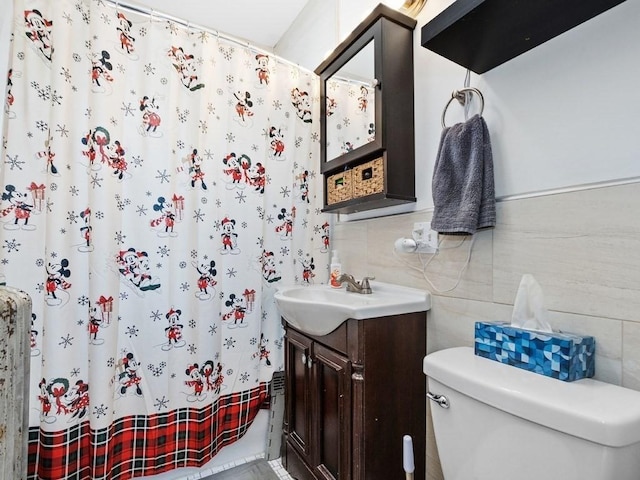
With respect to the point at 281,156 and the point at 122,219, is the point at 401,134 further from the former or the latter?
the point at 122,219

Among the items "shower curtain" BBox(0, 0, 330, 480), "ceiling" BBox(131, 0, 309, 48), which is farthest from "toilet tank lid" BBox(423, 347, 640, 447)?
"ceiling" BBox(131, 0, 309, 48)

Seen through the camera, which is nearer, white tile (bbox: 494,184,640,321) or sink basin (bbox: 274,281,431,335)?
white tile (bbox: 494,184,640,321)

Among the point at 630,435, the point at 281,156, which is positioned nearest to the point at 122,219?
the point at 281,156

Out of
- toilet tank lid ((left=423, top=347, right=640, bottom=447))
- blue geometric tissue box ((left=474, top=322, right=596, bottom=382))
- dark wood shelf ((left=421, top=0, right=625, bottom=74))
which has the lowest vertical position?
toilet tank lid ((left=423, top=347, right=640, bottom=447))

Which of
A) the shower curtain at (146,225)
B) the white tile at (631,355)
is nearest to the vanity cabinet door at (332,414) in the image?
the shower curtain at (146,225)

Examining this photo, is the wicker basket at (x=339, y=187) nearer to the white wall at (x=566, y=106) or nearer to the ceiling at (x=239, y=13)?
the white wall at (x=566, y=106)

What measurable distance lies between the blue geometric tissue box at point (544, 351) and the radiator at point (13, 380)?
1012 millimetres

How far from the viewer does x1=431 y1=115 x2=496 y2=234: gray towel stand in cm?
96

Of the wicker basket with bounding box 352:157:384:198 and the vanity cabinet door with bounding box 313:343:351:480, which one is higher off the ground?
the wicker basket with bounding box 352:157:384:198

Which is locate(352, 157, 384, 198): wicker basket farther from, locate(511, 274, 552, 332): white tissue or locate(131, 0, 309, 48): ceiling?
locate(131, 0, 309, 48): ceiling

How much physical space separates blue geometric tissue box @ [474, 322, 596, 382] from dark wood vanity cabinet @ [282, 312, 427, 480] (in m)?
0.34

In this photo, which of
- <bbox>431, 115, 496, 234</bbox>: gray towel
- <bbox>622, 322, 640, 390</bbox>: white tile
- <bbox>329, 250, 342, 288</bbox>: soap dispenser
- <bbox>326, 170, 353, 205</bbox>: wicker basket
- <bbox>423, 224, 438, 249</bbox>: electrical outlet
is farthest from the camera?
<bbox>329, 250, 342, 288</bbox>: soap dispenser

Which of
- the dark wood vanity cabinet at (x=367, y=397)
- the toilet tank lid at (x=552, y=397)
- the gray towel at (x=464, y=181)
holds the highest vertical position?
the gray towel at (x=464, y=181)

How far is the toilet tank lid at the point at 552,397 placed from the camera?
55 centimetres
